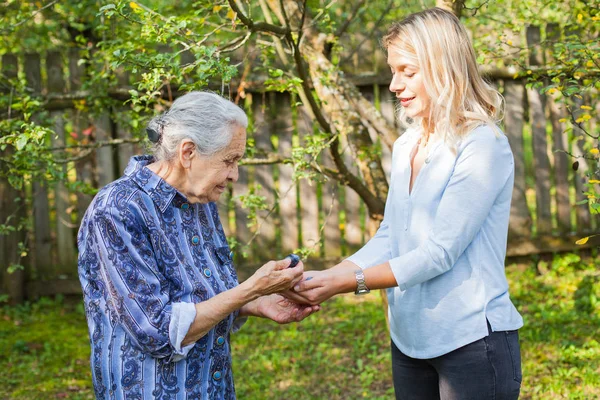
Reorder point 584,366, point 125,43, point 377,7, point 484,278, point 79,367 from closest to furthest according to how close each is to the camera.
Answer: point 484,278, point 125,43, point 584,366, point 79,367, point 377,7

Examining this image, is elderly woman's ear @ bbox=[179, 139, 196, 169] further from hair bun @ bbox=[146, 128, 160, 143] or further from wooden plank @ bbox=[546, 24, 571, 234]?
wooden plank @ bbox=[546, 24, 571, 234]

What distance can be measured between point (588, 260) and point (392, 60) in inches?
174

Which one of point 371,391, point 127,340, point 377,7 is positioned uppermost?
point 377,7

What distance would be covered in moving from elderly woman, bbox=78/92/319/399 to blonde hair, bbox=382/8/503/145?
26.0 inches

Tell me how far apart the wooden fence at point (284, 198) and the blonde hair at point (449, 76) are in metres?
3.54

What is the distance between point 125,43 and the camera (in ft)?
12.7

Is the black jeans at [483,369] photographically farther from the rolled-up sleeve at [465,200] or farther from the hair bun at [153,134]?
the hair bun at [153,134]

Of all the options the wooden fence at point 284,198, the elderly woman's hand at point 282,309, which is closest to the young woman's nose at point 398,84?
the elderly woman's hand at point 282,309

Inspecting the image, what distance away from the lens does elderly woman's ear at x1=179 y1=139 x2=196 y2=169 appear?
2365mm

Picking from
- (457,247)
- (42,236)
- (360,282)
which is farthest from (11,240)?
(457,247)

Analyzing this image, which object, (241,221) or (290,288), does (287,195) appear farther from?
(290,288)

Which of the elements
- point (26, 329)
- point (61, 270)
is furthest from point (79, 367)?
point (61, 270)

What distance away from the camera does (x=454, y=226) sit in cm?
220

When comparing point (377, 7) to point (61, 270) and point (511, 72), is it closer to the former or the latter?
point (511, 72)
